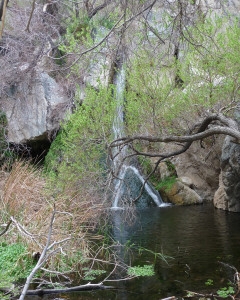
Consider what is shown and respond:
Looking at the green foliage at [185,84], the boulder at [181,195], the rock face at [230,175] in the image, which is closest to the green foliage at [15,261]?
the green foliage at [185,84]

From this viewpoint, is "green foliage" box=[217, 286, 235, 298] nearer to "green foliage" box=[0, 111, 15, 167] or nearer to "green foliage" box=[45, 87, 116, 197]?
"green foliage" box=[45, 87, 116, 197]

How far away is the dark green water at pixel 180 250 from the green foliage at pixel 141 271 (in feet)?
0.33

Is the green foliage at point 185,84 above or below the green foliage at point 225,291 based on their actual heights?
above

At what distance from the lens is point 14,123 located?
15852 millimetres

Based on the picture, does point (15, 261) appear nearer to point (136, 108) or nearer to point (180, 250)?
point (180, 250)

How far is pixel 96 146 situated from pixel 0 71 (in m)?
7.52

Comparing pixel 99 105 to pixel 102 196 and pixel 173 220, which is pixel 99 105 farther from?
pixel 173 220

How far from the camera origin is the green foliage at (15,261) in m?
5.50

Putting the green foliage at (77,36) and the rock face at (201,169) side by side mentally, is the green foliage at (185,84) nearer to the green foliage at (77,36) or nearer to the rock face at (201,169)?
the green foliage at (77,36)

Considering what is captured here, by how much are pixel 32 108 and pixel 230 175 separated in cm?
787

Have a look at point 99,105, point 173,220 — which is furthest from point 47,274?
point 173,220

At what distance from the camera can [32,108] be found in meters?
15.9

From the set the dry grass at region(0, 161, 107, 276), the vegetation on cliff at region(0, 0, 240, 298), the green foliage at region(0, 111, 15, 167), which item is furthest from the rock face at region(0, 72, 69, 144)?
the dry grass at region(0, 161, 107, 276)

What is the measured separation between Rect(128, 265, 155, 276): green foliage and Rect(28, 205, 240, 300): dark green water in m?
0.10
